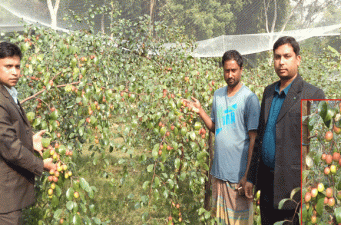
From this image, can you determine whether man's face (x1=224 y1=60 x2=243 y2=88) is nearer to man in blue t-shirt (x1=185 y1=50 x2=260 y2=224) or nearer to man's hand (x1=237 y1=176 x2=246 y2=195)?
man in blue t-shirt (x1=185 y1=50 x2=260 y2=224)

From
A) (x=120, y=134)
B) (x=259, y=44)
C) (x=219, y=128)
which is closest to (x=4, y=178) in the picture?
(x=120, y=134)

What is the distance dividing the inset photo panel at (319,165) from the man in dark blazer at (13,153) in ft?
3.75

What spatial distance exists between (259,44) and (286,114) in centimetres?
1058

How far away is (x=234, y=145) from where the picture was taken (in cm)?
179

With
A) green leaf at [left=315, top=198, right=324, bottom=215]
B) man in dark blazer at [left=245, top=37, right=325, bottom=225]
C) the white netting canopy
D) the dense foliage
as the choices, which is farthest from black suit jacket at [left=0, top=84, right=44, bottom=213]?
the white netting canopy

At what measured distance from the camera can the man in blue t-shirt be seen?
1.77 metres

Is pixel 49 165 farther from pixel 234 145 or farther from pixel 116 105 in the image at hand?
pixel 234 145

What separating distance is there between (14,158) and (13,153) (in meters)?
0.03

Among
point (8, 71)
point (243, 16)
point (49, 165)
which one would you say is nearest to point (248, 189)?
point (49, 165)

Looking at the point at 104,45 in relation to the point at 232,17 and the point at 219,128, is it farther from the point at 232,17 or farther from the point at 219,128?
the point at 232,17

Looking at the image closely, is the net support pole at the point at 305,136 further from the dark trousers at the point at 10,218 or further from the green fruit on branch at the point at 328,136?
the dark trousers at the point at 10,218

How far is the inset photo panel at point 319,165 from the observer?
2.86ft

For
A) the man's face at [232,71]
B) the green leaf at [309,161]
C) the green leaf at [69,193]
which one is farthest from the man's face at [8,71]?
the green leaf at [309,161]

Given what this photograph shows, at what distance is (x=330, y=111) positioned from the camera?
79 centimetres
